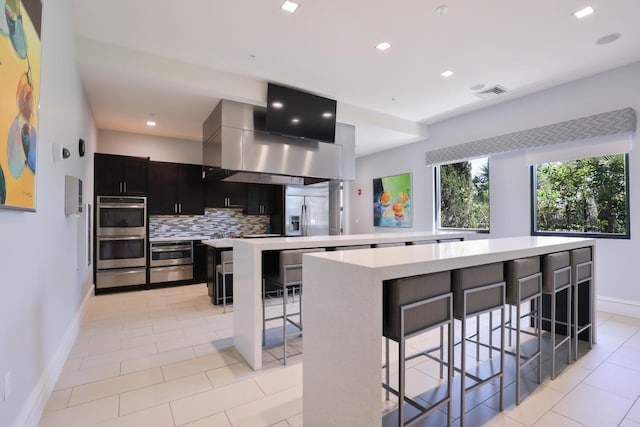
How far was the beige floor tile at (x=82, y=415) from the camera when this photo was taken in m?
1.78

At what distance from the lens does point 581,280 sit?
2.60 metres

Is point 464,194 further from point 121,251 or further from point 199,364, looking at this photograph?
point 121,251

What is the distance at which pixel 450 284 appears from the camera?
1.67 metres

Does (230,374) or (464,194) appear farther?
(464,194)

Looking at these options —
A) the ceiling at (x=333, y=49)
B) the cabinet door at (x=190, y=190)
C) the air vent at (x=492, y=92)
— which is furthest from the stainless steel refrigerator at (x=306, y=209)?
the air vent at (x=492, y=92)

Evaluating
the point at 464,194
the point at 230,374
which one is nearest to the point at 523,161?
the point at 464,194

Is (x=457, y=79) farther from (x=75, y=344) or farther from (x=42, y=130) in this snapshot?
(x=75, y=344)

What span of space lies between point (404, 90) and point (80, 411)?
15.6 ft

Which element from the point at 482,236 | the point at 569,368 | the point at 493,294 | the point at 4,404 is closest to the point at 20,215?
the point at 4,404

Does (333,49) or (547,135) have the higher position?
(333,49)

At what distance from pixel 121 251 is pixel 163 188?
4.19 ft

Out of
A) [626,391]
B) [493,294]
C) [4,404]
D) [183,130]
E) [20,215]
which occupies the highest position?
[183,130]

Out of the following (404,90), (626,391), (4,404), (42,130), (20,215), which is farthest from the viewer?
(404,90)

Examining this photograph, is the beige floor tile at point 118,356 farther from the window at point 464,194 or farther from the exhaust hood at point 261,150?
the window at point 464,194
